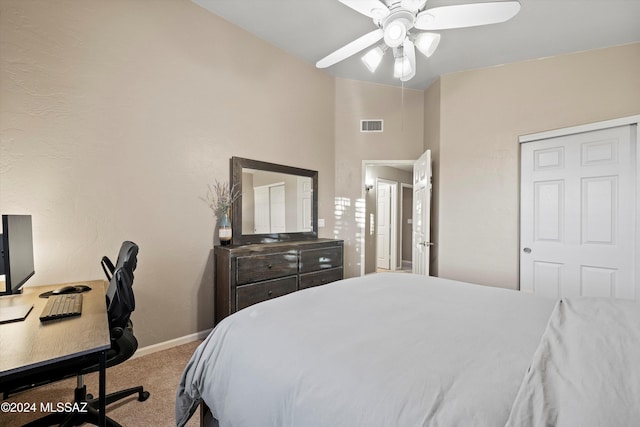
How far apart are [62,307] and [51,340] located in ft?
1.36

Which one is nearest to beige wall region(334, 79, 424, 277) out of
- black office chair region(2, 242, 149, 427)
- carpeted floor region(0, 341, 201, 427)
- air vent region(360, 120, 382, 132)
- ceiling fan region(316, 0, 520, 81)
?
air vent region(360, 120, 382, 132)

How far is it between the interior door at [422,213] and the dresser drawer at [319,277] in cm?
105

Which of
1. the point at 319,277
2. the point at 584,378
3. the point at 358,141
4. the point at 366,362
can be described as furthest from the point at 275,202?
the point at 584,378

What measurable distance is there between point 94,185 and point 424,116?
3.87 m

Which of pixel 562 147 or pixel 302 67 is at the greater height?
pixel 302 67

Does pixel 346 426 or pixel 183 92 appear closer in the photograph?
pixel 346 426

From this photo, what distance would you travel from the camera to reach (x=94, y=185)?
219 centimetres

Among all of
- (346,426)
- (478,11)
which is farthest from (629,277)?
(346,426)

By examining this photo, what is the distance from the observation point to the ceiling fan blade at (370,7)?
172 centimetres

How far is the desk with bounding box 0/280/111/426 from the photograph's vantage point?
98 cm

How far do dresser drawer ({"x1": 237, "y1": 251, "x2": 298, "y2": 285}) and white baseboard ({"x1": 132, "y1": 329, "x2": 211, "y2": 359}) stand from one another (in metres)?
0.72

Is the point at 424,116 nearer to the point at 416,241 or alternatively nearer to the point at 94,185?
the point at 416,241

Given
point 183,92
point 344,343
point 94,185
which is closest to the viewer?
point 344,343

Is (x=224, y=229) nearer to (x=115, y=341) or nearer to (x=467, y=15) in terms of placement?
(x=115, y=341)
